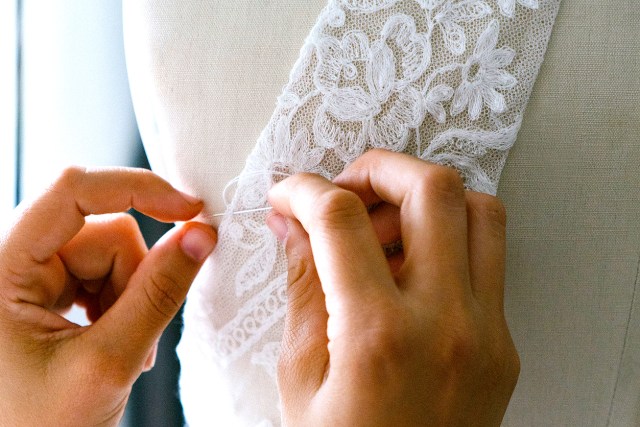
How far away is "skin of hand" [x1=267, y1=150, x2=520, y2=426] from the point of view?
0.56 m

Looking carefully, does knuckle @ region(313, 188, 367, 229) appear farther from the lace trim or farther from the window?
the window

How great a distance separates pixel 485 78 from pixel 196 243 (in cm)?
39

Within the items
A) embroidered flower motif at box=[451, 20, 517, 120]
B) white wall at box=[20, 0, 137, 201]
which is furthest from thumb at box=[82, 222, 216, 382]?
white wall at box=[20, 0, 137, 201]

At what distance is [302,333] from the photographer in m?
0.62

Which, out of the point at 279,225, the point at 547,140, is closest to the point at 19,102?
the point at 279,225

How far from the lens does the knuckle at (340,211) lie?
581 mm

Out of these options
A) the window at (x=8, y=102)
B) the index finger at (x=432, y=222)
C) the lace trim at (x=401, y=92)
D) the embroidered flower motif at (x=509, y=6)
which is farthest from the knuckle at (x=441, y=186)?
the window at (x=8, y=102)

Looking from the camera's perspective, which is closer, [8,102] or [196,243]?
[196,243]

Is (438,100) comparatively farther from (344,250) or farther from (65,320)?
(65,320)

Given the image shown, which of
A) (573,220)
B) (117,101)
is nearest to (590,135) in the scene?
(573,220)

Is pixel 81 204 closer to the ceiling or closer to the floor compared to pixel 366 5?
closer to the floor

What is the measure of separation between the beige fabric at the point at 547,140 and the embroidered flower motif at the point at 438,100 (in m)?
0.09

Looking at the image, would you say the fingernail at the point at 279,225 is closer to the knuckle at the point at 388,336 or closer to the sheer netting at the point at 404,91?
the sheer netting at the point at 404,91

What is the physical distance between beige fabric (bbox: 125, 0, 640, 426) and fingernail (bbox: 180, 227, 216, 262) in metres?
0.04
